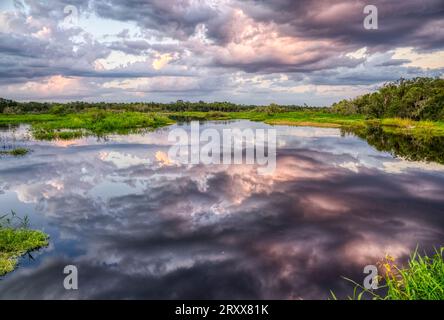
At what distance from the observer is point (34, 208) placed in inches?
594

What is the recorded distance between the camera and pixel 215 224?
13.3 meters

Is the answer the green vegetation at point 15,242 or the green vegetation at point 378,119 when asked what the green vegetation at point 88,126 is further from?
the green vegetation at point 15,242

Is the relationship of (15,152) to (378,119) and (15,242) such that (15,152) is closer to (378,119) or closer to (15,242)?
(15,242)

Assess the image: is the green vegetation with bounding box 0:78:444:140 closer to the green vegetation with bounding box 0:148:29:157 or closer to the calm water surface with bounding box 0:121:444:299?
the green vegetation with bounding box 0:148:29:157

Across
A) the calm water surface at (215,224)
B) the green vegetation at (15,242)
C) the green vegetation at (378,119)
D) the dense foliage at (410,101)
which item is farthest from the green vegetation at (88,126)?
the dense foliage at (410,101)

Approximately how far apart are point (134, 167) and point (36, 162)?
24.7 feet

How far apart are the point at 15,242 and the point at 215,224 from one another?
6.50 m

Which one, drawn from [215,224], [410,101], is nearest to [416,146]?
[215,224]

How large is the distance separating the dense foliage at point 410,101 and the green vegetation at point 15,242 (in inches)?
2288

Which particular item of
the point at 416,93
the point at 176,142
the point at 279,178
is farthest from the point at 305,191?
the point at 416,93

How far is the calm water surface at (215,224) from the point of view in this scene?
9180 millimetres

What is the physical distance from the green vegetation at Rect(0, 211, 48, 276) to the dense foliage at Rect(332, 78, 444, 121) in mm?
58105

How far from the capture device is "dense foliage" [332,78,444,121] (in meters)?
56.5

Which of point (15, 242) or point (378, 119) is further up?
point (378, 119)
